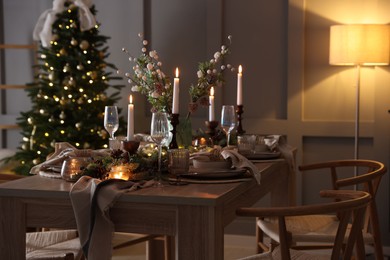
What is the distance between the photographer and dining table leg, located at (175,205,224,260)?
226 cm

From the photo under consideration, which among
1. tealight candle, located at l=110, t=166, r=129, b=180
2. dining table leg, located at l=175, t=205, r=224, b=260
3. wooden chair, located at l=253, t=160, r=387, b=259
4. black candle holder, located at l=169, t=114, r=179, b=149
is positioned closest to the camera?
dining table leg, located at l=175, t=205, r=224, b=260

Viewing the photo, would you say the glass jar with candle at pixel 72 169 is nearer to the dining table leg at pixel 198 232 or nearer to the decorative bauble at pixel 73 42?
the dining table leg at pixel 198 232

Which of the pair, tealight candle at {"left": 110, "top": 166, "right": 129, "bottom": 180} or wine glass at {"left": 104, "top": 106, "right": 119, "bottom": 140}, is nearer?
tealight candle at {"left": 110, "top": 166, "right": 129, "bottom": 180}

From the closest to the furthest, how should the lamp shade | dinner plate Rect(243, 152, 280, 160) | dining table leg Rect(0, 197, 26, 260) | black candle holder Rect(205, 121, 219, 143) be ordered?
dining table leg Rect(0, 197, 26, 260)
dinner plate Rect(243, 152, 280, 160)
black candle holder Rect(205, 121, 219, 143)
the lamp shade

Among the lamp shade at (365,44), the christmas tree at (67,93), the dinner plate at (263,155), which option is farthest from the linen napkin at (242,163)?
the christmas tree at (67,93)

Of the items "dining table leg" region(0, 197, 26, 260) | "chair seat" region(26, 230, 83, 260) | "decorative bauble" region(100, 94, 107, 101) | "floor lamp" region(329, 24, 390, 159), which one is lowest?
"chair seat" region(26, 230, 83, 260)

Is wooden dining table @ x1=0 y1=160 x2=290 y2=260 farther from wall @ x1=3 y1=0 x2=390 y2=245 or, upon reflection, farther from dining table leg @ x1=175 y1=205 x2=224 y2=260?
wall @ x1=3 y1=0 x2=390 y2=245

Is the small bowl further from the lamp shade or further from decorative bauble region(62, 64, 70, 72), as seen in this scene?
decorative bauble region(62, 64, 70, 72)

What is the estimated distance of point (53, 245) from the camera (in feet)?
10.1

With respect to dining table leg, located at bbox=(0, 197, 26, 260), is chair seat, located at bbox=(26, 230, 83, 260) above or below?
below

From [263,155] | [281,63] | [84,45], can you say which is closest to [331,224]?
[263,155]

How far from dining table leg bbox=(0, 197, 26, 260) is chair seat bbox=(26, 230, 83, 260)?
26 cm

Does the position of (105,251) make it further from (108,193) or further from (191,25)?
(191,25)

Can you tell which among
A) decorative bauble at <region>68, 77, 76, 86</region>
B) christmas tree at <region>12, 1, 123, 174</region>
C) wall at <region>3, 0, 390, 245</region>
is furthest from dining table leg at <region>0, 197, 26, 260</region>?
wall at <region>3, 0, 390, 245</region>
